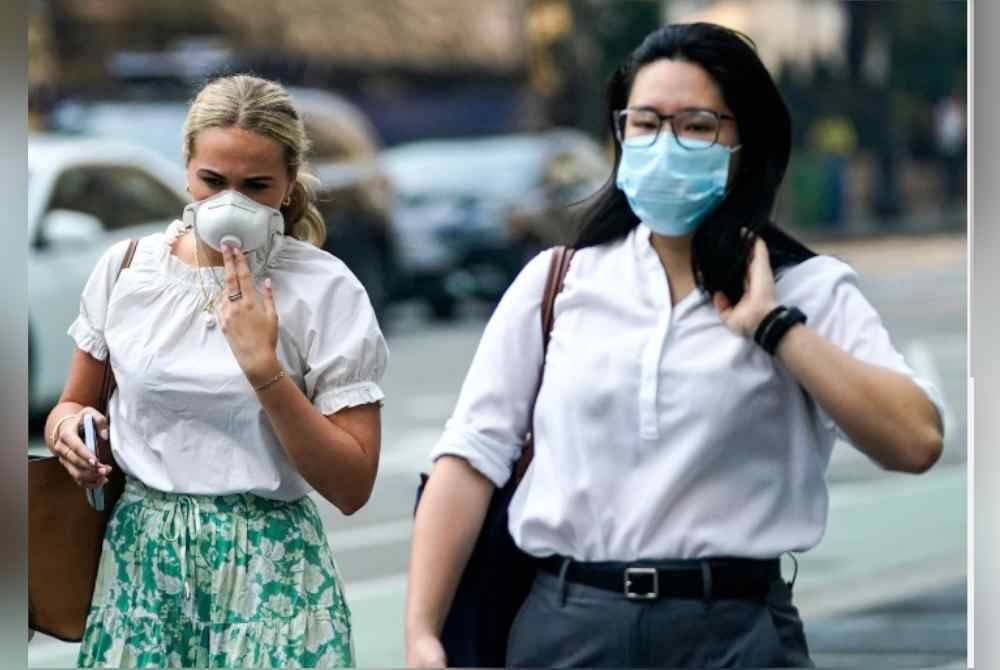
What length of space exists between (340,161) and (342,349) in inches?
415

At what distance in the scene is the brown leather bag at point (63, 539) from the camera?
11.4 feet

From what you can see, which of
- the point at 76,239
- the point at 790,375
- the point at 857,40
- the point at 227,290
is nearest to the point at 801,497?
A: the point at 790,375

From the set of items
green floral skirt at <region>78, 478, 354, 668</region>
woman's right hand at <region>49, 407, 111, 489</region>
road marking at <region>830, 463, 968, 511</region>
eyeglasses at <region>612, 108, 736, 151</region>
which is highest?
eyeglasses at <region>612, 108, 736, 151</region>

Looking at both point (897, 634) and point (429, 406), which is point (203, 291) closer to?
point (897, 634)

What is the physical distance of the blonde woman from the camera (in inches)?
130

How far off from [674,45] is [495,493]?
0.79 metres

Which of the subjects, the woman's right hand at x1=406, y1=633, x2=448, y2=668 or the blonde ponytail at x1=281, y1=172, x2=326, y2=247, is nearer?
the woman's right hand at x1=406, y1=633, x2=448, y2=668

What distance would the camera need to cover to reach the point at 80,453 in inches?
131

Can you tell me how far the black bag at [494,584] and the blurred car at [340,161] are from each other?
31.0ft

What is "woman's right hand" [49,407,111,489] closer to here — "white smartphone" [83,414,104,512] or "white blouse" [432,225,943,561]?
"white smartphone" [83,414,104,512]

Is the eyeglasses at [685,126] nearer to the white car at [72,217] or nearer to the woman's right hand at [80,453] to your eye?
the woman's right hand at [80,453]

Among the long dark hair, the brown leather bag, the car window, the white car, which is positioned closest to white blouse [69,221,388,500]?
the brown leather bag

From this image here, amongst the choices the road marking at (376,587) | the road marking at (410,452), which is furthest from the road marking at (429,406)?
the road marking at (376,587)

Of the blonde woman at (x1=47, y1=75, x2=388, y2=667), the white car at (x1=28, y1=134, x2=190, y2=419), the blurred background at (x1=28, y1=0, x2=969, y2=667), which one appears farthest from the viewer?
the blurred background at (x1=28, y1=0, x2=969, y2=667)
